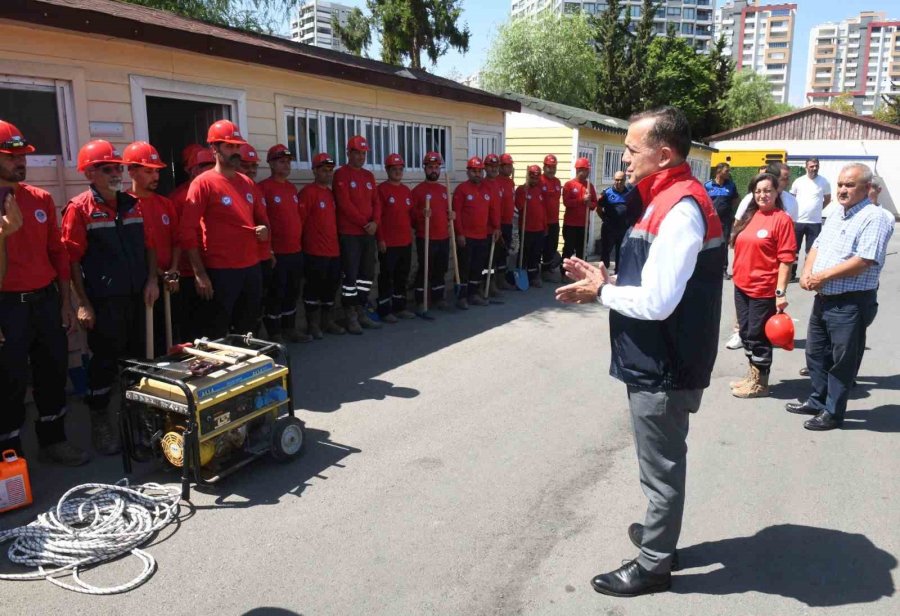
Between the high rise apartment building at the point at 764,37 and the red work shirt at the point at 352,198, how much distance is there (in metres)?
168

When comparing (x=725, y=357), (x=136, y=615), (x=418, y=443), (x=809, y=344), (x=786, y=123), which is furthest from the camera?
(x=786, y=123)

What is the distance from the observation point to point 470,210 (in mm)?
8945

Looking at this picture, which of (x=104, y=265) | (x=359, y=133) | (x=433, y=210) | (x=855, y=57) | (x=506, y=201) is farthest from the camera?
(x=855, y=57)

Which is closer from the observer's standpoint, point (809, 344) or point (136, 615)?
point (136, 615)

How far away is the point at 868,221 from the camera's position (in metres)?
4.51

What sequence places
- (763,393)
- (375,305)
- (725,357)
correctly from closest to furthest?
1. (763,393)
2. (725,357)
3. (375,305)

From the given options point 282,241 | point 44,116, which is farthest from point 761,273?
point 44,116

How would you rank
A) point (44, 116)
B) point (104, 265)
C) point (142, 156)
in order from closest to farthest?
point (104, 265), point (142, 156), point (44, 116)

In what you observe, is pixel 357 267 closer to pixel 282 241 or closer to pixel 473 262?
pixel 282 241

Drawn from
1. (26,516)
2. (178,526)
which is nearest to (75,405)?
(26,516)

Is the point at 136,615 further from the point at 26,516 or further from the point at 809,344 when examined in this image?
the point at 809,344

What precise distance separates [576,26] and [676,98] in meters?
9.53

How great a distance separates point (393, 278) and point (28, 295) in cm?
477

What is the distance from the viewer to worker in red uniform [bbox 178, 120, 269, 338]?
5.07 m
